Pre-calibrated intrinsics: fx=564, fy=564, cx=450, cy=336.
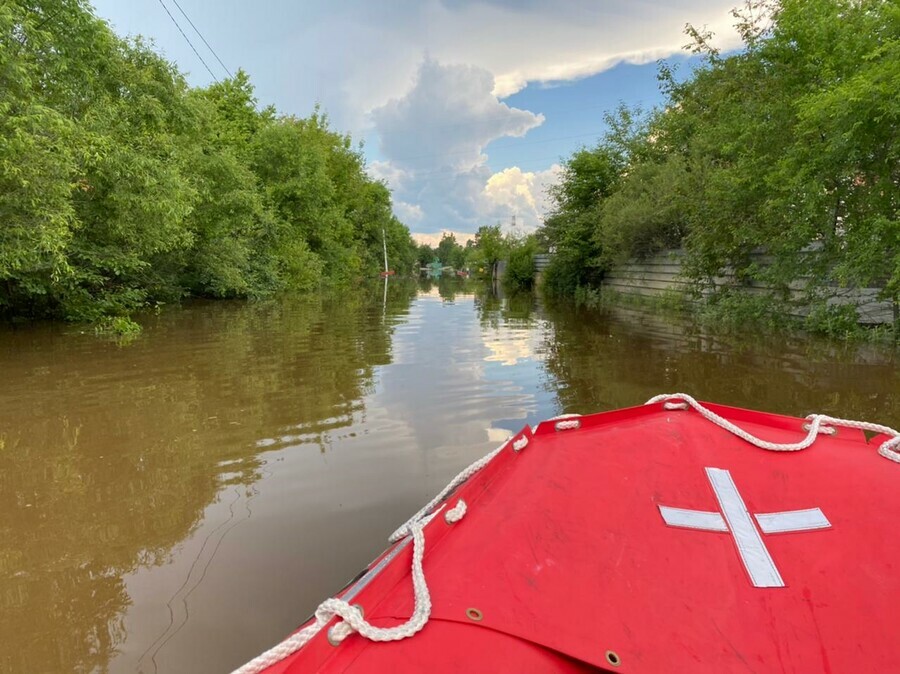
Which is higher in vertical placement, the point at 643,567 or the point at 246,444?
the point at 643,567

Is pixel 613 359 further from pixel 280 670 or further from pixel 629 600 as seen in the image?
pixel 280 670

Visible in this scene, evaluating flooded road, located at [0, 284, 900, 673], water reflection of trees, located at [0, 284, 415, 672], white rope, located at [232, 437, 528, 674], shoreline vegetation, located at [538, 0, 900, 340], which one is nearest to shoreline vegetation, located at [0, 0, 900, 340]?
shoreline vegetation, located at [538, 0, 900, 340]

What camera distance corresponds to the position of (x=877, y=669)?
1.45 meters

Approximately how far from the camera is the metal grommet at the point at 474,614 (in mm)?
1494

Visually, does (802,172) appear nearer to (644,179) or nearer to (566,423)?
(566,423)

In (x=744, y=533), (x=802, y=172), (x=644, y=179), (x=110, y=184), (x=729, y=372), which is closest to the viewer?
(x=744, y=533)

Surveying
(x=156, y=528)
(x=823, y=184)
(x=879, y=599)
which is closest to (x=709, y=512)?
(x=879, y=599)

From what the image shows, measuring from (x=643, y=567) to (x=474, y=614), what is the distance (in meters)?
0.59

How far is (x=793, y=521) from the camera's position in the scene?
202 cm

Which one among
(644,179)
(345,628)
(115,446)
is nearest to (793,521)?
(345,628)

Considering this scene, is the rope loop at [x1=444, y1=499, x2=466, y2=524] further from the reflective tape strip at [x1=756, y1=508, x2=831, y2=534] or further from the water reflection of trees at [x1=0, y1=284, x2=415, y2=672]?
the water reflection of trees at [x1=0, y1=284, x2=415, y2=672]

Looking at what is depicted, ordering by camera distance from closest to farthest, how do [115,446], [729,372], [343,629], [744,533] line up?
[343,629] < [744,533] < [115,446] < [729,372]

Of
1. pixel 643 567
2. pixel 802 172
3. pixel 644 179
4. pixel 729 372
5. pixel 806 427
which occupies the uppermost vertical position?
Answer: pixel 644 179

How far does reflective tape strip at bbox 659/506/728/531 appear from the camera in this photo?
1.97 meters
